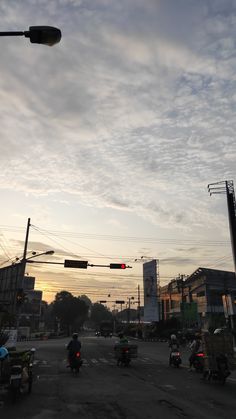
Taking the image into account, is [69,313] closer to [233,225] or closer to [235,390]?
[233,225]

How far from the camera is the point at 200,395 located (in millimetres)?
11359

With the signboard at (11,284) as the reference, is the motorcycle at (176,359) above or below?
below

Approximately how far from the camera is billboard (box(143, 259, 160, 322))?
6450 centimetres

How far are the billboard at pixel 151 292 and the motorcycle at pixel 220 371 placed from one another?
49169 mm

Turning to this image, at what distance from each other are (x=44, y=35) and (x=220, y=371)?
42.7 feet

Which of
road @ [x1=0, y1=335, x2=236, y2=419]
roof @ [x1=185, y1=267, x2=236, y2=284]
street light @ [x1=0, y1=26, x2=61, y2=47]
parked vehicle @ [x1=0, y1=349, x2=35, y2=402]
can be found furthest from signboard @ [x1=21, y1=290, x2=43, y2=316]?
street light @ [x1=0, y1=26, x2=61, y2=47]

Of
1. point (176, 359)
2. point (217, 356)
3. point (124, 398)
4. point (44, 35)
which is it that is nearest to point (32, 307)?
point (176, 359)

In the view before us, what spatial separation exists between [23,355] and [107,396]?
2908 millimetres

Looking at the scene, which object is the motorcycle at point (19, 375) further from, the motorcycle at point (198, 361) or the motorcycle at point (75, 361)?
the motorcycle at point (198, 361)

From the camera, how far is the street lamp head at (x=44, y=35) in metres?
7.25

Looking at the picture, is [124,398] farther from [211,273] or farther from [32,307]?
[32,307]

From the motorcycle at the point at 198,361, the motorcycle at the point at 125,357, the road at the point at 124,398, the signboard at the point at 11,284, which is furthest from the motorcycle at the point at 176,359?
the signboard at the point at 11,284

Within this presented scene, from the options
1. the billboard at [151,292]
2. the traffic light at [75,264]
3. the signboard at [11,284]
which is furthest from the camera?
the billboard at [151,292]

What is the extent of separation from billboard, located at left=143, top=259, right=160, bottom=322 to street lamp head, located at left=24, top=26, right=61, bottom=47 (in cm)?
5933
